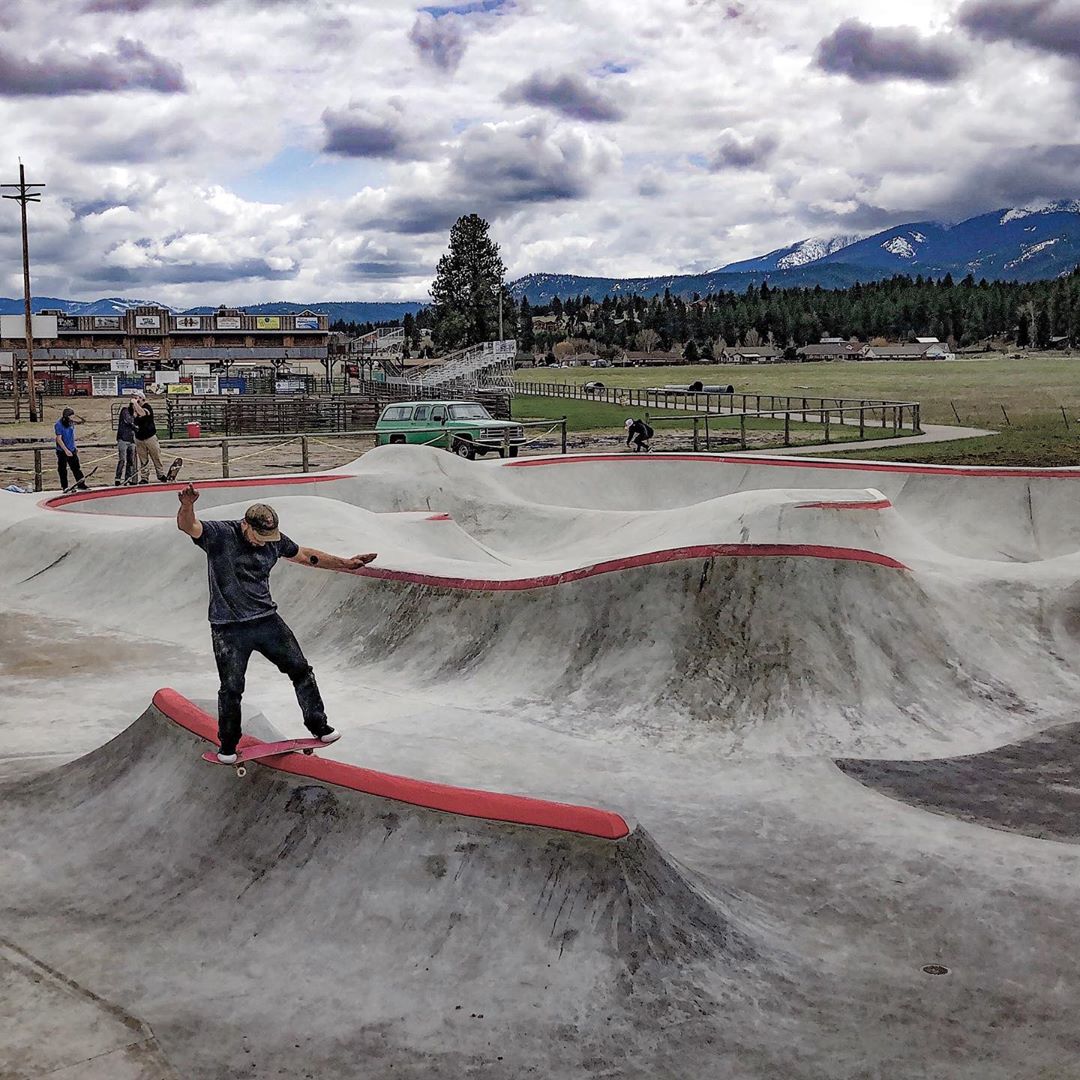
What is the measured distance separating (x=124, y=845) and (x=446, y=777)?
234 cm

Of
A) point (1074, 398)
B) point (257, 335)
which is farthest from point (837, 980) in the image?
point (257, 335)

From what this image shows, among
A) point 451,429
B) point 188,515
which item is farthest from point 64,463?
point 188,515

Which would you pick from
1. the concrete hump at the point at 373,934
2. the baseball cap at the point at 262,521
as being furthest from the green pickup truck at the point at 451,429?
the concrete hump at the point at 373,934

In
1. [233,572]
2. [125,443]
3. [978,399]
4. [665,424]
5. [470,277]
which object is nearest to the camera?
[233,572]

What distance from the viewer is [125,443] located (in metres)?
22.9

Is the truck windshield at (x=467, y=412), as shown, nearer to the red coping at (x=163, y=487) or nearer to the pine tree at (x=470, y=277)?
the red coping at (x=163, y=487)

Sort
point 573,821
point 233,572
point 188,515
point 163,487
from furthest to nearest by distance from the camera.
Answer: point 163,487
point 233,572
point 188,515
point 573,821

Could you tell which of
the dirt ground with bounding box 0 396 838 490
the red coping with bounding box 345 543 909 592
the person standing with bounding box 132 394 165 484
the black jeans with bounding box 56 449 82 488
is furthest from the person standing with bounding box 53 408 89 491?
the red coping with bounding box 345 543 909 592

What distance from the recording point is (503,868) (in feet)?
18.0

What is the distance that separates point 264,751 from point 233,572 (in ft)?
3.52

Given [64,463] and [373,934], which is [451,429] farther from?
[373,934]

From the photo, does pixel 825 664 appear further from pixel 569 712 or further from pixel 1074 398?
pixel 1074 398

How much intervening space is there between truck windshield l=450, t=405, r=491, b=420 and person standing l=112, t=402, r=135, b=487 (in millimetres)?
9032

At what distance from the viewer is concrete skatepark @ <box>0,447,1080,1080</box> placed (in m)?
4.73
